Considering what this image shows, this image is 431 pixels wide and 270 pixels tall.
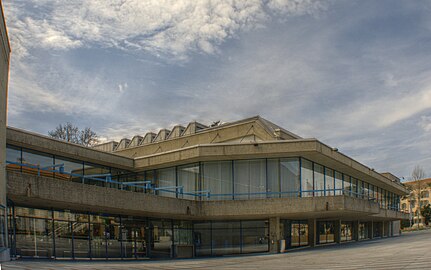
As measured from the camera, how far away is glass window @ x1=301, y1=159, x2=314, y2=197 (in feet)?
93.4

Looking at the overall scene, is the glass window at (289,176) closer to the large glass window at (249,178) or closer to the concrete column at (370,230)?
the large glass window at (249,178)

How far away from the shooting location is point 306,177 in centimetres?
2886

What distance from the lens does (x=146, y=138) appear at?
40219mm

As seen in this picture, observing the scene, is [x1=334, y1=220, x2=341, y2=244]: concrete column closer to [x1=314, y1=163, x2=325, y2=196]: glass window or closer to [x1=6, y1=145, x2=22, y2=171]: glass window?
[x1=314, y1=163, x2=325, y2=196]: glass window

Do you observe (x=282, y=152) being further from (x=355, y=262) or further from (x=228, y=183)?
(x=355, y=262)

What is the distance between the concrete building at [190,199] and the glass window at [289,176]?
0.06m

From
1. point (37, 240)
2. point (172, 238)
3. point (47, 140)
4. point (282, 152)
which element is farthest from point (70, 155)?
point (282, 152)

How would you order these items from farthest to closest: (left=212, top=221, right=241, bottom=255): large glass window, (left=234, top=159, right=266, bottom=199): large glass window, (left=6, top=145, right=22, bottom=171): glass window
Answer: (left=212, top=221, right=241, bottom=255): large glass window
(left=234, top=159, right=266, bottom=199): large glass window
(left=6, top=145, right=22, bottom=171): glass window

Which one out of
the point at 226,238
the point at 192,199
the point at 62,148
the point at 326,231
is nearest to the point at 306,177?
the point at 226,238

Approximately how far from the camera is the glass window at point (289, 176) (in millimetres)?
28141

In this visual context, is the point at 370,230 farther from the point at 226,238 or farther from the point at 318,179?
the point at 226,238

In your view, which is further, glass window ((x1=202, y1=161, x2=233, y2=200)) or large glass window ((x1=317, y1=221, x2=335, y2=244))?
large glass window ((x1=317, y1=221, x2=335, y2=244))

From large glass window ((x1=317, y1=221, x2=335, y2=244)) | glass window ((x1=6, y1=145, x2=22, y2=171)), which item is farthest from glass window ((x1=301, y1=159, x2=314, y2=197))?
glass window ((x1=6, y1=145, x2=22, y2=171))

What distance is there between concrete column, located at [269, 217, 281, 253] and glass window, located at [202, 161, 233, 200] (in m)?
3.08
